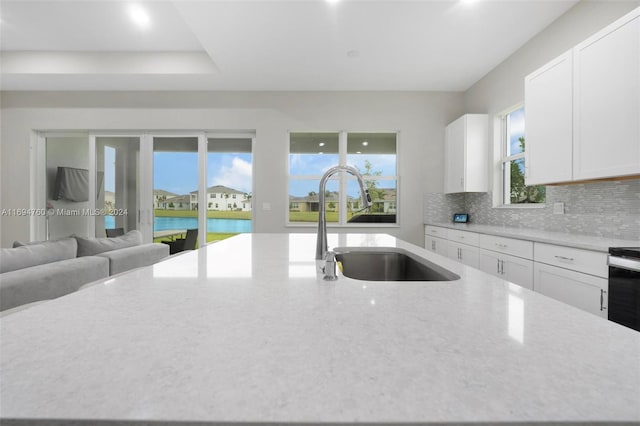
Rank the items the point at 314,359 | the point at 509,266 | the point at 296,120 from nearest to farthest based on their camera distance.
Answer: the point at 314,359 < the point at 509,266 < the point at 296,120

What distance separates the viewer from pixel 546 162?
2377 mm

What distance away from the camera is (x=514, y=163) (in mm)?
3541

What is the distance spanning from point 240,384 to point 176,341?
15 cm

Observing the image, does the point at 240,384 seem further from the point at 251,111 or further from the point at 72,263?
the point at 251,111

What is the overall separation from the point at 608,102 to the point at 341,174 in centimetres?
306

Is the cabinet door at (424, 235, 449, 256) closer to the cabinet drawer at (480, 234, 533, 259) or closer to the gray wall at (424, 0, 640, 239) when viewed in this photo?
the gray wall at (424, 0, 640, 239)

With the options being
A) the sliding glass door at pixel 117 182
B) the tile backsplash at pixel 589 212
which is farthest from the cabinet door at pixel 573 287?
the sliding glass door at pixel 117 182

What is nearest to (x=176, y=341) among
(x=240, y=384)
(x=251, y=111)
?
(x=240, y=384)

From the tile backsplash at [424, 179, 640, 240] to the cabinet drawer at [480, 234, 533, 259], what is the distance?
0.57 metres

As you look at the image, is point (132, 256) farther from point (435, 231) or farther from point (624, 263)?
point (435, 231)

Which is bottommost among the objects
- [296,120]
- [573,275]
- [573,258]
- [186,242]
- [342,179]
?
[186,242]

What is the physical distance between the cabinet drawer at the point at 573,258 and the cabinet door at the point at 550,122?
0.56 metres

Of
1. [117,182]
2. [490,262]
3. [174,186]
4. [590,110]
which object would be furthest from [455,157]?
[117,182]

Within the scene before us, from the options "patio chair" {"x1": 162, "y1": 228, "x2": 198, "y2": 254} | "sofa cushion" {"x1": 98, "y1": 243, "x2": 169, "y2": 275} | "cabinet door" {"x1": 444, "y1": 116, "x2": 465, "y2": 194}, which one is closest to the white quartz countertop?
"sofa cushion" {"x1": 98, "y1": 243, "x2": 169, "y2": 275}
